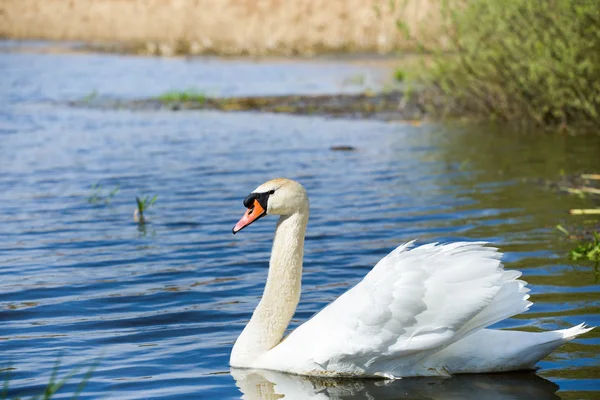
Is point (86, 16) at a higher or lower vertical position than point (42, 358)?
higher

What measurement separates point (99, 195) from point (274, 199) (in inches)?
288

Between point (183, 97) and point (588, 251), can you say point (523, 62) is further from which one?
point (183, 97)

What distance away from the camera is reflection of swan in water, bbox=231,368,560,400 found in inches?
265

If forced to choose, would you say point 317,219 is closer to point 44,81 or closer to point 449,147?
point 449,147

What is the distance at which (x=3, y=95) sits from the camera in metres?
30.4

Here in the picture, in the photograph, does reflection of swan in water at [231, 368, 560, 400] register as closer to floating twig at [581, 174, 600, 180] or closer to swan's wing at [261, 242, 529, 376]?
swan's wing at [261, 242, 529, 376]

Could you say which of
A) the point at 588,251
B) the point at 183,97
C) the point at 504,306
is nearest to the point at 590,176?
the point at 588,251

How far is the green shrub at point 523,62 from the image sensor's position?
17.5 m

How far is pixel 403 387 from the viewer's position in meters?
6.94

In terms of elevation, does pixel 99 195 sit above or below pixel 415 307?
below

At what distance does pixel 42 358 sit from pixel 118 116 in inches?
707

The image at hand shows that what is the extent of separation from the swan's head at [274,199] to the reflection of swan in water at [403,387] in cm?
111

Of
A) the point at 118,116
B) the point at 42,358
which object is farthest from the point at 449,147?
the point at 42,358

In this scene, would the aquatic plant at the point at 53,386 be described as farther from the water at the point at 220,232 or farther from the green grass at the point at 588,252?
the green grass at the point at 588,252
